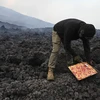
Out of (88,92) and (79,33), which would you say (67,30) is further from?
(88,92)

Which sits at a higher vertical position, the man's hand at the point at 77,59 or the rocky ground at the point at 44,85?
the man's hand at the point at 77,59

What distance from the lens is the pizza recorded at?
5333 mm

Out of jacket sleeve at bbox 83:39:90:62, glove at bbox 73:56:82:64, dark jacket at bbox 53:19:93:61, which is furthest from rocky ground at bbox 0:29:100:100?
dark jacket at bbox 53:19:93:61

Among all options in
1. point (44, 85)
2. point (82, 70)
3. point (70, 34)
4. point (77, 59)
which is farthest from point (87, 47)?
point (44, 85)

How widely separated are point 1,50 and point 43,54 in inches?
93.7

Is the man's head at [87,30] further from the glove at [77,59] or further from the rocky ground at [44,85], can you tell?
the rocky ground at [44,85]

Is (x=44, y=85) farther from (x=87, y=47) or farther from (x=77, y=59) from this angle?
(x=87, y=47)

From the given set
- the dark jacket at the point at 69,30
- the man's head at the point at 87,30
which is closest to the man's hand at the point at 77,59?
the dark jacket at the point at 69,30

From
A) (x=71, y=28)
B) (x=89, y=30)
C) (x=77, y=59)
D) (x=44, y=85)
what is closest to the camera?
(x=89, y=30)

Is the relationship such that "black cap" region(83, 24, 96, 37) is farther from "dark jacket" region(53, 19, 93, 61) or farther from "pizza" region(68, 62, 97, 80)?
"pizza" region(68, 62, 97, 80)

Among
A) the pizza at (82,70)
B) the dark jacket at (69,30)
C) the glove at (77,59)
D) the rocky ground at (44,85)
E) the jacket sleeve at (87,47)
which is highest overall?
the dark jacket at (69,30)

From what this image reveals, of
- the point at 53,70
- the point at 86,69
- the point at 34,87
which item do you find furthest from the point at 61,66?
the point at 34,87

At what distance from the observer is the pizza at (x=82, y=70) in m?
5.33

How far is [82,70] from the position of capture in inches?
214
